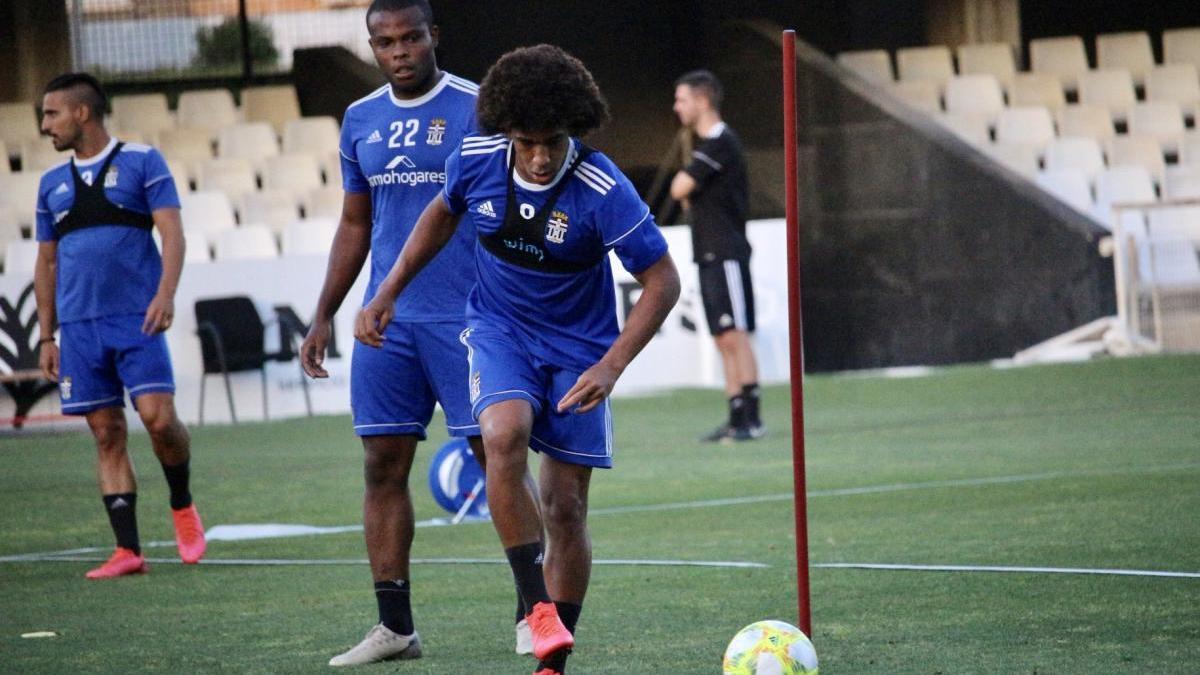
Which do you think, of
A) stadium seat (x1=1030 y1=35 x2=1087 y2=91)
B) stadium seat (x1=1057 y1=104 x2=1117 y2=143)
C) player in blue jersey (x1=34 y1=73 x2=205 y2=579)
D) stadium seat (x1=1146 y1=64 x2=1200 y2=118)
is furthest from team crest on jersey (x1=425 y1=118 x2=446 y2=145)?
stadium seat (x1=1030 y1=35 x2=1087 y2=91)

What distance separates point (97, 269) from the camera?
328 inches

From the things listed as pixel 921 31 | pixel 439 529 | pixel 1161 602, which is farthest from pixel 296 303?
pixel 1161 602

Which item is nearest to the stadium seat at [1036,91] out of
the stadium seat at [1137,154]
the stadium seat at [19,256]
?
the stadium seat at [1137,154]

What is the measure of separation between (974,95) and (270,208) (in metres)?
7.72

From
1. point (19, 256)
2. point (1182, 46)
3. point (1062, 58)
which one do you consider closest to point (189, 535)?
point (19, 256)

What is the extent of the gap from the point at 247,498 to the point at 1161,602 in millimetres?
6069

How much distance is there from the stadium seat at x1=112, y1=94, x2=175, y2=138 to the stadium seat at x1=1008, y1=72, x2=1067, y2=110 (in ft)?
29.8

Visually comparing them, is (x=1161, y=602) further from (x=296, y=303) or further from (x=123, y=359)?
(x=296, y=303)

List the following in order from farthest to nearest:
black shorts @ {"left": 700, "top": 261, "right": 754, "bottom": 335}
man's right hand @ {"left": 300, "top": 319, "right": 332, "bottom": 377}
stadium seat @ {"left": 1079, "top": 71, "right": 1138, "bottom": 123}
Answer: stadium seat @ {"left": 1079, "top": 71, "right": 1138, "bottom": 123} → black shorts @ {"left": 700, "top": 261, "right": 754, "bottom": 335} → man's right hand @ {"left": 300, "top": 319, "right": 332, "bottom": 377}

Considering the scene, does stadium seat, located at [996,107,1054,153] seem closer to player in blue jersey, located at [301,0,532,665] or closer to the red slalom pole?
player in blue jersey, located at [301,0,532,665]

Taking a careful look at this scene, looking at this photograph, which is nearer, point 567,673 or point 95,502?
point 567,673

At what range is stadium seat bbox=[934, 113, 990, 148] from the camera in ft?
68.3

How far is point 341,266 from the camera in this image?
244 inches

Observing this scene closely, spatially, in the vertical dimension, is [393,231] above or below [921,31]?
below
